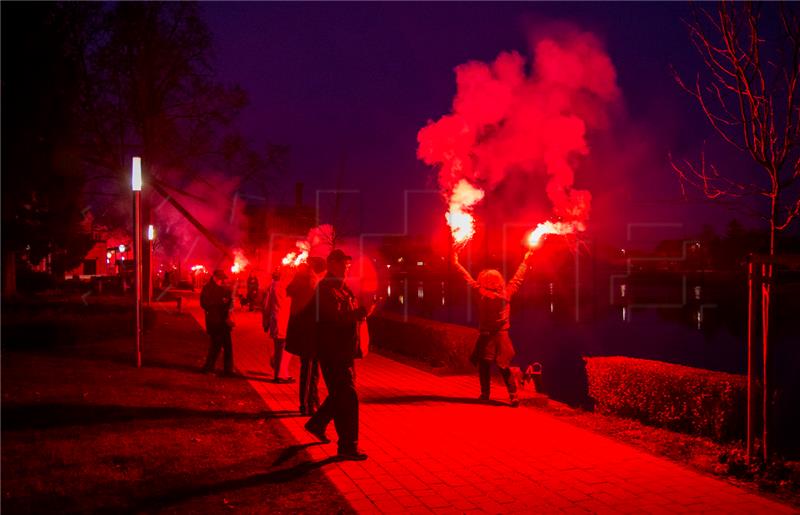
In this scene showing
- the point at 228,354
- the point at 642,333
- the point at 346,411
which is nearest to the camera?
the point at 346,411

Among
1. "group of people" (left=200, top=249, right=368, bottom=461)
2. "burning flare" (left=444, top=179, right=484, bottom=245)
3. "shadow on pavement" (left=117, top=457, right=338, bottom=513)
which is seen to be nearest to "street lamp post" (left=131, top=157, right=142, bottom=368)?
"group of people" (left=200, top=249, right=368, bottom=461)

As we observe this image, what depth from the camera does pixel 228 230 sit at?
36625 mm

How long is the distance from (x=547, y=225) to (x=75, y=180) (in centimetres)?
2553

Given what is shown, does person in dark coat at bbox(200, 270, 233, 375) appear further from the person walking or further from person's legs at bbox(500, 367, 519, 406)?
person's legs at bbox(500, 367, 519, 406)

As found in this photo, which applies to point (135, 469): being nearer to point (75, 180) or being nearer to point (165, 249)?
point (75, 180)

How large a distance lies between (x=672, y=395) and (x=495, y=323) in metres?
2.54

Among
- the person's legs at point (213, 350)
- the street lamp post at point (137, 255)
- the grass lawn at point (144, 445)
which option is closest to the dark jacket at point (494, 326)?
the grass lawn at point (144, 445)

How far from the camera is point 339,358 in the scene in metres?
7.28

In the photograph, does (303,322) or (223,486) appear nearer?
(223,486)

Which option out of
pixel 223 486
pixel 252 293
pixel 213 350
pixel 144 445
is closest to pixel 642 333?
pixel 252 293

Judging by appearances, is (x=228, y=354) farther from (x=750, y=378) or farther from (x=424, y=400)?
(x=750, y=378)

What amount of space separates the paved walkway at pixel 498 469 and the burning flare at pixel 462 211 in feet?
7.98

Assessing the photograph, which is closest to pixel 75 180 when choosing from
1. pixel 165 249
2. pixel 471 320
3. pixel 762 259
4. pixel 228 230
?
pixel 228 230

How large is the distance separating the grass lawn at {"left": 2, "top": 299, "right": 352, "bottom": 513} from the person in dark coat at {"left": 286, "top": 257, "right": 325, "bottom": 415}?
0.49 metres
